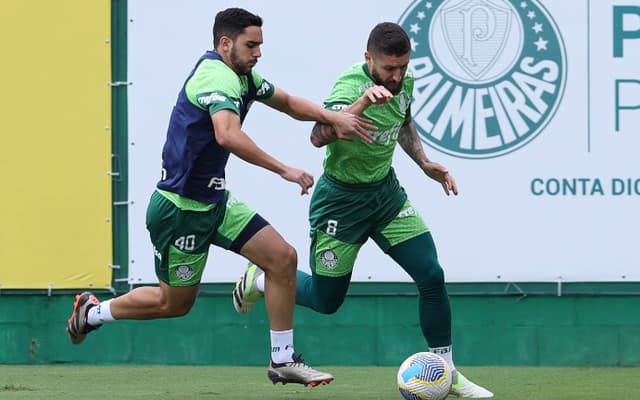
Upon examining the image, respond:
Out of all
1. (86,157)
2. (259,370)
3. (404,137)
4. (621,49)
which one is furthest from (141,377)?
(621,49)

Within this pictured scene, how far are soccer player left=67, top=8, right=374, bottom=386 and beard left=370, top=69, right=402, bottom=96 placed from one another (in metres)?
0.28

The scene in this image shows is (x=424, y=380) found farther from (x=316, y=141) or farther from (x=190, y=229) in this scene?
(x=190, y=229)

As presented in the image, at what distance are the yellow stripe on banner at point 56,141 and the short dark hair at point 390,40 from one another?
3658 mm

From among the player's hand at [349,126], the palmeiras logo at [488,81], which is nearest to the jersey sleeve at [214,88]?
the player's hand at [349,126]

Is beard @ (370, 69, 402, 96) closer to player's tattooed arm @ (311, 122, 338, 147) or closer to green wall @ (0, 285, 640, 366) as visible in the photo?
player's tattooed arm @ (311, 122, 338, 147)

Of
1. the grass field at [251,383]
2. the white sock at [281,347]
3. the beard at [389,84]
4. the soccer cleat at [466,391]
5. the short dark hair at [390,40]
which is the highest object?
the short dark hair at [390,40]

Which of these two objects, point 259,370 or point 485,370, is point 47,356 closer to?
point 259,370

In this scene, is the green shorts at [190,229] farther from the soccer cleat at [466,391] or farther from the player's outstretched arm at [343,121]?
the soccer cleat at [466,391]

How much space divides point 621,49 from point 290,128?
8.74 feet

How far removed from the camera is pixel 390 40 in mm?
7156

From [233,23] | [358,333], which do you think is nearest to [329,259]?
[233,23]

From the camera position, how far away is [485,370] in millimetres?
9773

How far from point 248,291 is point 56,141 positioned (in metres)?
2.77

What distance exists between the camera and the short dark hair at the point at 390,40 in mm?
7160
